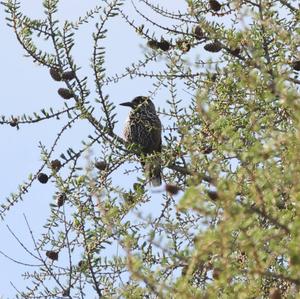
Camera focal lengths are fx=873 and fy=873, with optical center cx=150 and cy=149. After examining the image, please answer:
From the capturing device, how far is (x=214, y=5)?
14.0 ft

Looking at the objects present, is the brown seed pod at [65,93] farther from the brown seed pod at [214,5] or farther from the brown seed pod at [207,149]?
the brown seed pod at [214,5]

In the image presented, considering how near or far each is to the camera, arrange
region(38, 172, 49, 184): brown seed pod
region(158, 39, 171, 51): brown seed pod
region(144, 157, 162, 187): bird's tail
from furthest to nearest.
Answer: region(158, 39, 171, 51): brown seed pod
region(38, 172, 49, 184): brown seed pod
region(144, 157, 162, 187): bird's tail

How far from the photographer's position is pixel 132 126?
21.9ft

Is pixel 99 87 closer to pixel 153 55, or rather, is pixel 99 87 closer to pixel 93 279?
pixel 153 55

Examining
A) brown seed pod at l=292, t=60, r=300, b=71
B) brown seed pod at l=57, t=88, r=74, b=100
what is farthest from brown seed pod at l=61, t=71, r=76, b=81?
brown seed pod at l=292, t=60, r=300, b=71

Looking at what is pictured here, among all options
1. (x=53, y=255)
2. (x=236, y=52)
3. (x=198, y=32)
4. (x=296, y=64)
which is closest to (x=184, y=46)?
(x=198, y=32)

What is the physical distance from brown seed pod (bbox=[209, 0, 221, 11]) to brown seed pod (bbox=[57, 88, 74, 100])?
85 cm

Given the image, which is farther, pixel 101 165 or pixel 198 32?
pixel 198 32

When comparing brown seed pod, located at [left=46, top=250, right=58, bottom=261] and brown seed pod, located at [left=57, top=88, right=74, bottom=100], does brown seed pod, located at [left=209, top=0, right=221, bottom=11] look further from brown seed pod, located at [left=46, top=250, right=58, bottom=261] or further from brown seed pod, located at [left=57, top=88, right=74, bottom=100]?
brown seed pod, located at [left=46, top=250, right=58, bottom=261]

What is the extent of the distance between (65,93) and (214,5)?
2.86ft

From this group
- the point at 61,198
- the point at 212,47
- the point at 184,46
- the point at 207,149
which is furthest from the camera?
the point at 212,47

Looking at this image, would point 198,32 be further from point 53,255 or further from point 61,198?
point 53,255

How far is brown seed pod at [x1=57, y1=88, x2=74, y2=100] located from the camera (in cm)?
402

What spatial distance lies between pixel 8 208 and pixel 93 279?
2.60ft
